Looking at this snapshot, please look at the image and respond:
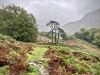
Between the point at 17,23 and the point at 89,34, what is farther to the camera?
the point at 89,34

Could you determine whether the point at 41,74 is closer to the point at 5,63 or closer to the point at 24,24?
the point at 5,63

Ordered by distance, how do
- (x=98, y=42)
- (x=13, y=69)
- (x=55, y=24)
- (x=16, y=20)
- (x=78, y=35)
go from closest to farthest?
1. (x=13, y=69)
2. (x=16, y=20)
3. (x=55, y=24)
4. (x=98, y=42)
5. (x=78, y=35)

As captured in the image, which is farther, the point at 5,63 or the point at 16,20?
the point at 16,20

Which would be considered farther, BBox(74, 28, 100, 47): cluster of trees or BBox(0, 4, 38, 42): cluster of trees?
BBox(74, 28, 100, 47): cluster of trees

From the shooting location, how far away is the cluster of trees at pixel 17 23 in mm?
29734

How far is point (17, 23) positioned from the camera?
30.5m

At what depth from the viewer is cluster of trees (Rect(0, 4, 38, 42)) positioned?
29.7 meters

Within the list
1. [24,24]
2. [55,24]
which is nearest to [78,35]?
[55,24]

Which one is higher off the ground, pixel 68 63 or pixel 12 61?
pixel 12 61

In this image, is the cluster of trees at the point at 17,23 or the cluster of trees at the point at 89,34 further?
the cluster of trees at the point at 89,34

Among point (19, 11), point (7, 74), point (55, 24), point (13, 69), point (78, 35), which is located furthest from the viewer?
point (78, 35)

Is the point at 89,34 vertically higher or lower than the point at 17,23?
lower

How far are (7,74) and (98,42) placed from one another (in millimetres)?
66417

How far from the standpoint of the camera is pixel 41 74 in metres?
7.48
